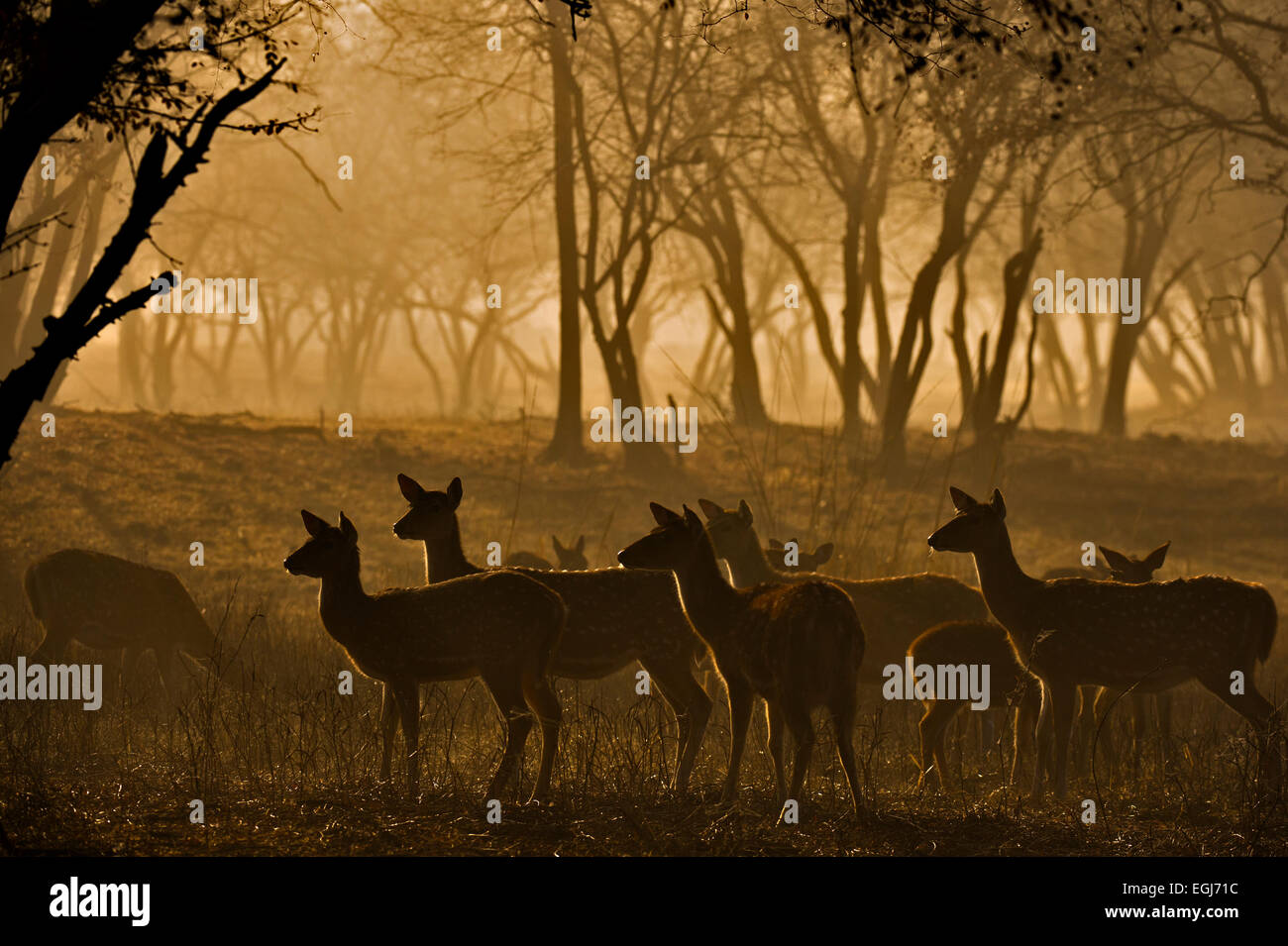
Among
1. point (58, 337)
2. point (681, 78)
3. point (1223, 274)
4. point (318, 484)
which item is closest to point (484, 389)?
point (1223, 274)

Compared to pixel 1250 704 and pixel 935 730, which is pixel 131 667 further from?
pixel 1250 704

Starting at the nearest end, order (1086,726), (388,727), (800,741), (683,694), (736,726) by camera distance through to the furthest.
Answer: (800,741), (736,726), (388,727), (683,694), (1086,726)

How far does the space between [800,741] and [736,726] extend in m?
0.58

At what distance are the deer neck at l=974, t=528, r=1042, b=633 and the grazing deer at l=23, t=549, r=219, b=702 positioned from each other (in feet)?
20.7

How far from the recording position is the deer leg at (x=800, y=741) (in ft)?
25.8

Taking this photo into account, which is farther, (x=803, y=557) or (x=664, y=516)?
(x=803, y=557)

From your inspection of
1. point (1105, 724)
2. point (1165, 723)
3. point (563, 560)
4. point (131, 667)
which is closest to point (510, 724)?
point (1105, 724)

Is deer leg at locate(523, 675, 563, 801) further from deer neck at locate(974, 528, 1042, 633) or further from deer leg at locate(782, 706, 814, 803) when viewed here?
deer neck at locate(974, 528, 1042, 633)

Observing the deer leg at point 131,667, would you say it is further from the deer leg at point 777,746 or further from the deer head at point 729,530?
the deer leg at point 777,746

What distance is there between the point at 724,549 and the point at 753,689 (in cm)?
303

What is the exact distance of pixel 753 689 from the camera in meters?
8.57

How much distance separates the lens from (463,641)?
27.2 ft

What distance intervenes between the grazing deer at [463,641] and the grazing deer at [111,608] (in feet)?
13.0
